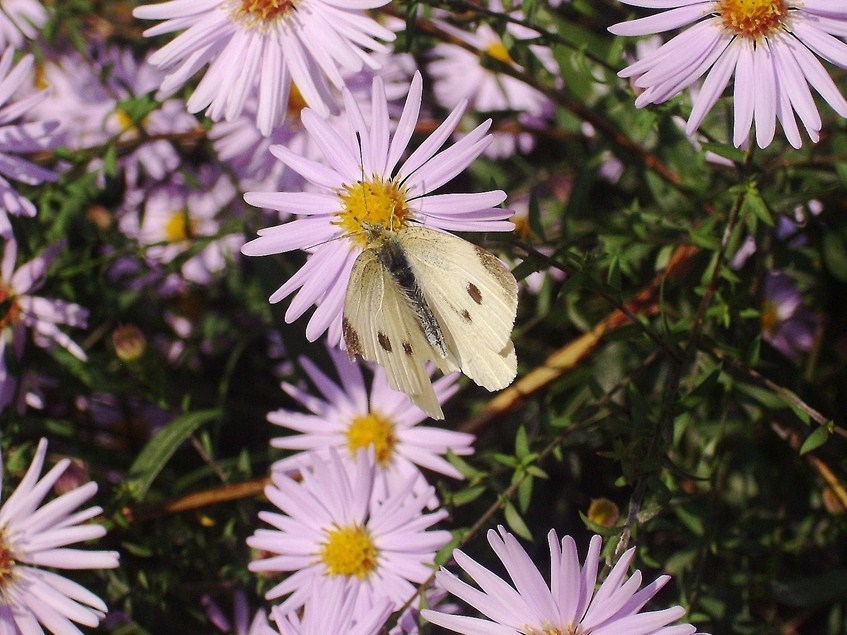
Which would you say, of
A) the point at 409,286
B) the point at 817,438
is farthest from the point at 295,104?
the point at 817,438

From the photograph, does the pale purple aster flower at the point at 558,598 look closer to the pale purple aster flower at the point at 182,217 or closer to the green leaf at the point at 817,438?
the green leaf at the point at 817,438

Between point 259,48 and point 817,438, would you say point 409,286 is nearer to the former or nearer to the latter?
point 259,48

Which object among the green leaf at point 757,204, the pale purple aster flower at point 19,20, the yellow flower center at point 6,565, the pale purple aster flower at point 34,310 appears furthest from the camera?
the pale purple aster flower at point 19,20

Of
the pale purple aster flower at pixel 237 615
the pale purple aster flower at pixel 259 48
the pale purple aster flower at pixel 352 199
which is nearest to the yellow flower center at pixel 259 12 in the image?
the pale purple aster flower at pixel 259 48

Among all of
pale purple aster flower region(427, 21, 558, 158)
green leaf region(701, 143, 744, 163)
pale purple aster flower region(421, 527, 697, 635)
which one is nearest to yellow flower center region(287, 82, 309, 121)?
pale purple aster flower region(427, 21, 558, 158)

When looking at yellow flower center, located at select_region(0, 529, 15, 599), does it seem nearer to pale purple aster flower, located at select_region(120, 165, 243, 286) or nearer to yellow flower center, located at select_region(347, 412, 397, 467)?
yellow flower center, located at select_region(347, 412, 397, 467)

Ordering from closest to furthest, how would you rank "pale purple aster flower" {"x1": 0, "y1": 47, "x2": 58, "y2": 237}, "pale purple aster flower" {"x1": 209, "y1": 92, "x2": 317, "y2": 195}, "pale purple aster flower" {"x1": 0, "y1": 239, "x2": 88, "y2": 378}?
"pale purple aster flower" {"x1": 0, "y1": 47, "x2": 58, "y2": 237}, "pale purple aster flower" {"x1": 0, "y1": 239, "x2": 88, "y2": 378}, "pale purple aster flower" {"x1": 209, "y1": 92, "x2": 317, "y2": 195}
